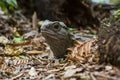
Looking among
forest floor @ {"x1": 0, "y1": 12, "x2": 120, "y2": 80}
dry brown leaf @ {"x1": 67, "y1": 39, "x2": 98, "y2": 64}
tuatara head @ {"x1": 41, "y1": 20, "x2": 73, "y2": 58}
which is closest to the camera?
forest floor @ {"x1": 0, "y1": 12, "x2": 120, "y2": 80}

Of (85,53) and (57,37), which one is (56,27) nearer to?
(57,37)

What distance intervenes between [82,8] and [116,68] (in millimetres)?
3544

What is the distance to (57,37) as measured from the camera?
3.51 meters

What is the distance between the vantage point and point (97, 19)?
5.94 metres

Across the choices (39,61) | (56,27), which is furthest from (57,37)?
(39,61)

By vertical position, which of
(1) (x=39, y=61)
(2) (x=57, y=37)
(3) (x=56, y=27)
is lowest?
(1) (x=39, y=61)

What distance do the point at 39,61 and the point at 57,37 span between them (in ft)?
1.02

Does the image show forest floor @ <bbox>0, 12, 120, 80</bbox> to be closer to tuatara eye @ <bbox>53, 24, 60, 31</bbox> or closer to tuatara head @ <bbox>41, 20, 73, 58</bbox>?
tuatara head @ <bbox>41, 20, 73, 58</bbox>

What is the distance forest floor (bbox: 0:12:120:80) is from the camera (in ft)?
8.21

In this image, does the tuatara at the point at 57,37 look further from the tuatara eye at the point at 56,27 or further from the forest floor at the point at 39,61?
the forest floor at the point at 39,61

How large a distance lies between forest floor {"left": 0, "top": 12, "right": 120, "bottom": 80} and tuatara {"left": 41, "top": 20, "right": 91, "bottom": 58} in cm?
10

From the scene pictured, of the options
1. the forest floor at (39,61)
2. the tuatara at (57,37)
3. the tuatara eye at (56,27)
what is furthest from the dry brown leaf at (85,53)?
the tuatara eye at (56,27)

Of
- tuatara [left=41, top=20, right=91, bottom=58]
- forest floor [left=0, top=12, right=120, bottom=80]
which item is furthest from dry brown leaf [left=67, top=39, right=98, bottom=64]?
tuatara [left=41, top=20, right=91, bottom=58]

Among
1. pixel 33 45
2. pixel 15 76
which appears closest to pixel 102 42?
pixel 15 76
